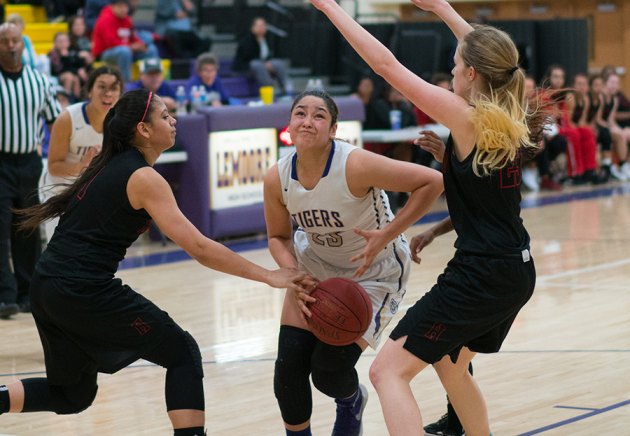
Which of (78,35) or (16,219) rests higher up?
(78,35)

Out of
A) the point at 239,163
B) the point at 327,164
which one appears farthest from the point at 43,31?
the point at 327,164

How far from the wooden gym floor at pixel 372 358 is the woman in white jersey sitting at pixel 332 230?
0.68 metres

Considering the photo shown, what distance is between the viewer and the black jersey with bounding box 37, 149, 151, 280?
425 cm

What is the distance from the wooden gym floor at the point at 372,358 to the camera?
531 centimetres

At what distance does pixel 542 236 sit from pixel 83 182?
25.7 feet

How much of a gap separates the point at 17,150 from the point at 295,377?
4113 millimetres

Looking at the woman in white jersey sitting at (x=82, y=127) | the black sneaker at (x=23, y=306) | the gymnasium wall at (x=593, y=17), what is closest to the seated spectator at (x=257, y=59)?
the gymnasium wall at (x=593, y=17)

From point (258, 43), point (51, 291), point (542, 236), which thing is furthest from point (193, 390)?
point (258, 43)

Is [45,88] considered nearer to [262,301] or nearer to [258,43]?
[262,301]

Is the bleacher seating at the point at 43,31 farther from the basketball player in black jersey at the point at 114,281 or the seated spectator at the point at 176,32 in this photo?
the basketball player in black jersey at the point at 114,281

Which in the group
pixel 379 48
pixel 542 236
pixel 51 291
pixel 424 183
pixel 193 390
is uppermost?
pixel 379 48

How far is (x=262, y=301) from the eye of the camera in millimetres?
8609

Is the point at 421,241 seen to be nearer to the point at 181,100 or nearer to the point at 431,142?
the point at 431,142

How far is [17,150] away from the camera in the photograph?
794 cm
